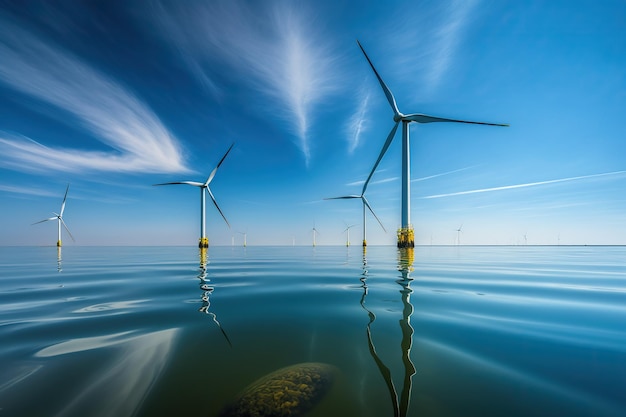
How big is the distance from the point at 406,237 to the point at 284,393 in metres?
47.2

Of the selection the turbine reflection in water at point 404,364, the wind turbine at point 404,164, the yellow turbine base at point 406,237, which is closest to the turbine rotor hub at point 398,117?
the wind turbine at point 404,164

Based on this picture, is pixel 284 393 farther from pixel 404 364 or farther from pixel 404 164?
pixel 404 164

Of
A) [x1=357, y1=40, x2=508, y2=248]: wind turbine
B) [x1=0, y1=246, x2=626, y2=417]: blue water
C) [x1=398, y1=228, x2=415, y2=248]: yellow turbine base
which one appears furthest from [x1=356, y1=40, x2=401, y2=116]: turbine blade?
[x1=0, y1=246, x2=626, y2=417]: blue water

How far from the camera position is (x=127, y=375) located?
3355 mm

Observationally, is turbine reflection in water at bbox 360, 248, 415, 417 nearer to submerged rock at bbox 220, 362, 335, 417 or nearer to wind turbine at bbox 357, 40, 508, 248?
submerged rock at bbox 220, 362, 335, 417

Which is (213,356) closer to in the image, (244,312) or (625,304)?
(244,312)

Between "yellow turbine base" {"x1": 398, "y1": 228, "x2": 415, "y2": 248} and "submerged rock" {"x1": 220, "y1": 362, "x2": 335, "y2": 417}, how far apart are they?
152 feet

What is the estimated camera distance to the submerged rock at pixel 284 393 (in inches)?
99.9

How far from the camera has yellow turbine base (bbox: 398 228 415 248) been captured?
46562 mm

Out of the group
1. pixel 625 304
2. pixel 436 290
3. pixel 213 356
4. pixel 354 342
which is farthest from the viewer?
pixel 436 290

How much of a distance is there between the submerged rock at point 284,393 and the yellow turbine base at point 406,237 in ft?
152

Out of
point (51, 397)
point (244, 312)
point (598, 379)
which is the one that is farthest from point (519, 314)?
point (51, 397)

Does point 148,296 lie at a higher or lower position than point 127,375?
lower

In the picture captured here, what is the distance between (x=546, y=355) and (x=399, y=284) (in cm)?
637
